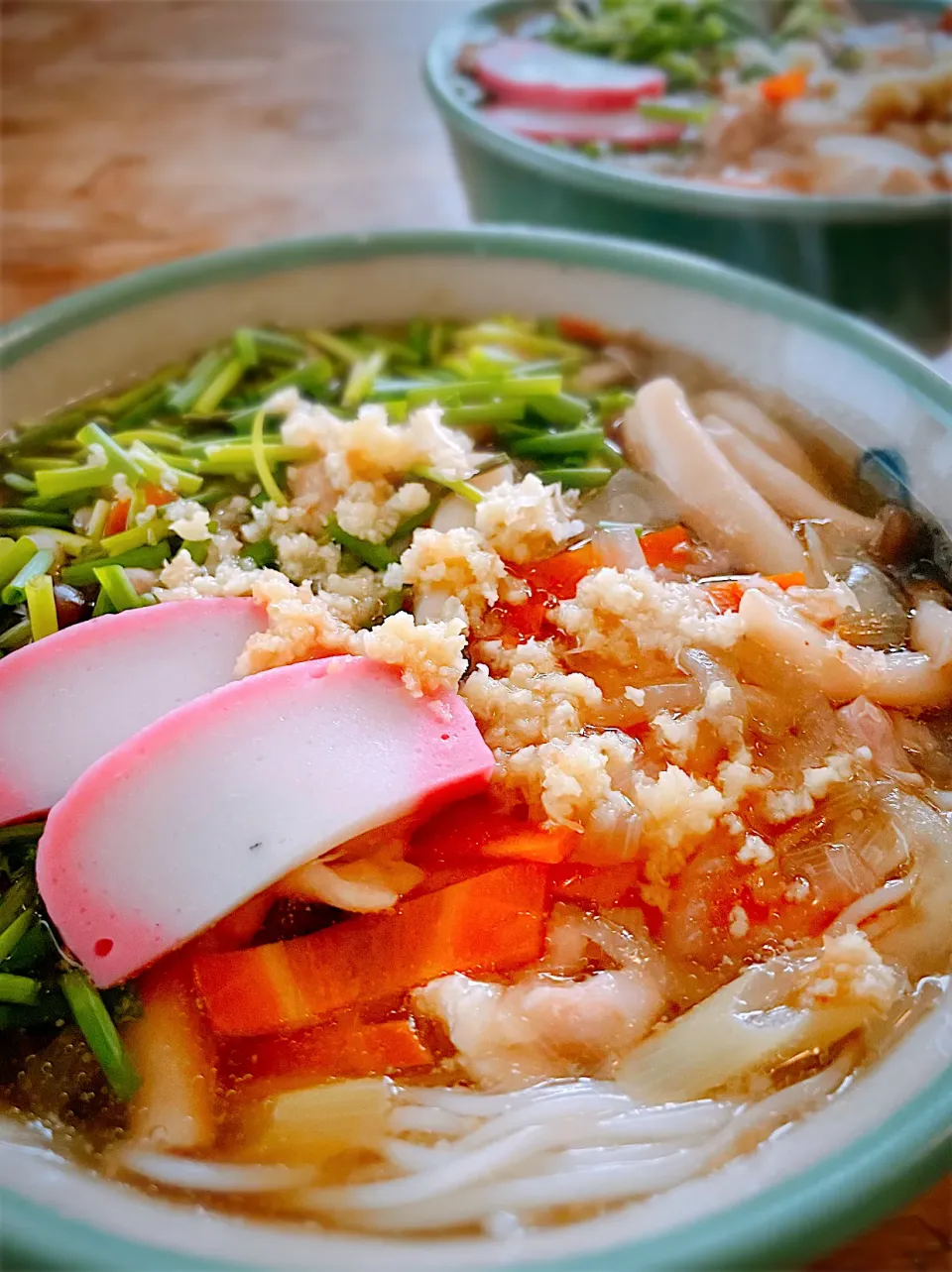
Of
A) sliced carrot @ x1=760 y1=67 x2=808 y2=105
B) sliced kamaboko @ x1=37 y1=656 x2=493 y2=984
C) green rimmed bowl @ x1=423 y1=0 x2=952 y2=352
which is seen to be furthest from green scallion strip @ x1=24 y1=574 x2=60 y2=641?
sliced carrot @ x1=760 y1=67 x2=808 y2=105

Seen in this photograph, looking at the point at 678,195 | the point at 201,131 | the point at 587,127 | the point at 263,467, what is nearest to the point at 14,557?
the point at 263,467

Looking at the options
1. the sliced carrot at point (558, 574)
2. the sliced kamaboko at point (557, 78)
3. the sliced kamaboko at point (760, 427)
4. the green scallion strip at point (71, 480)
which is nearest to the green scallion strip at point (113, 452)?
the green scallion strip at point (71, 480)

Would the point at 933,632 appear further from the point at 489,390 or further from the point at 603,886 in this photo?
the point at 489,390

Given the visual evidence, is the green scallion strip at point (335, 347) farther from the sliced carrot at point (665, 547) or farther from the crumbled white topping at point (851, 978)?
the crumbled white topping at point (851, 978)

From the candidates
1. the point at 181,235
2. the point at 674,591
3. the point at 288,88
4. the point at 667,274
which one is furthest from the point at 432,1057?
the point at 288,88

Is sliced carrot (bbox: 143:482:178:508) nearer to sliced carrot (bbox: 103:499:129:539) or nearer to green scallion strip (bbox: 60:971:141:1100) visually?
sliced carrot (bbox: 103:499:129:539)

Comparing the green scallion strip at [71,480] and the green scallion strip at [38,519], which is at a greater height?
the green scallion strip at [71,480]
